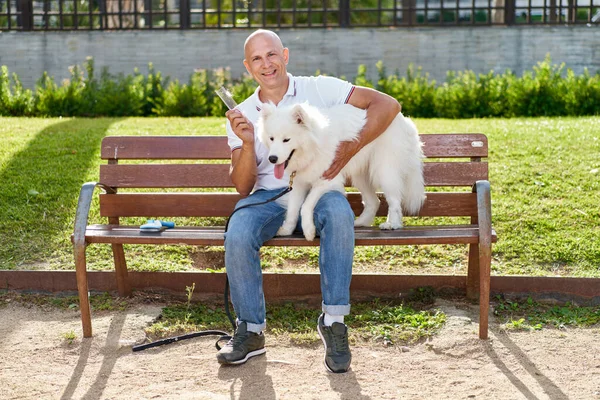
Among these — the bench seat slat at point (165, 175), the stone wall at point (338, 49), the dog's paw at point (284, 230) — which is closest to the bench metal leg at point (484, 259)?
the dog's paw at point (284, 230)

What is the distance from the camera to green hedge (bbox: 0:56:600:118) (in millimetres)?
9883

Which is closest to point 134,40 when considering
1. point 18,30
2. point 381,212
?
point 18,30

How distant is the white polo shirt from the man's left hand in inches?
11.3

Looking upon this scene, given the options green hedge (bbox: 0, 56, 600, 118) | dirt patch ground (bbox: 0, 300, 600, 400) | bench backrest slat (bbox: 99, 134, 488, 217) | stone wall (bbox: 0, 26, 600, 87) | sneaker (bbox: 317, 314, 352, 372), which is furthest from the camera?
stone wall (bbox: 0, 26, 600, 87)

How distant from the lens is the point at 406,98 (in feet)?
33.3

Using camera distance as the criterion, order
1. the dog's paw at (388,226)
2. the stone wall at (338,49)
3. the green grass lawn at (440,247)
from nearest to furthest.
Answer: the dog's paw at (388,226), the green grass lawn at (440,247), the stone wall at (338,49)

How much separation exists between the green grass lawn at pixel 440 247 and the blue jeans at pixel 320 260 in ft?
4.59

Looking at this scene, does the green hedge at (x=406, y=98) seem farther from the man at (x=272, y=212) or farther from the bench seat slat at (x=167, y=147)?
the man at (x=272, y=212)

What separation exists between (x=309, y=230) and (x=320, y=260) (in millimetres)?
194

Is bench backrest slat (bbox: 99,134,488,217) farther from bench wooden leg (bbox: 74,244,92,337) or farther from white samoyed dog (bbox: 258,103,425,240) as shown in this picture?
bench wooden leg (bbox: 74,244,92,337)

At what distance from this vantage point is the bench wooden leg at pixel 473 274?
473cm

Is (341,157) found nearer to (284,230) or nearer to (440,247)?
(284,230)

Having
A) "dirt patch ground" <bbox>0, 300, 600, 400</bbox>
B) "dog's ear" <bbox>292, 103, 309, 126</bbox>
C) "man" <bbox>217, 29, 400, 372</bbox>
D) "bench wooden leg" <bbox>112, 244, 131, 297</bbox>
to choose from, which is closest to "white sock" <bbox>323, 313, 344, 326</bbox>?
"man" <bbox>217, 29, 400, 372</bbox>

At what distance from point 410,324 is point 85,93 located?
7.40m
